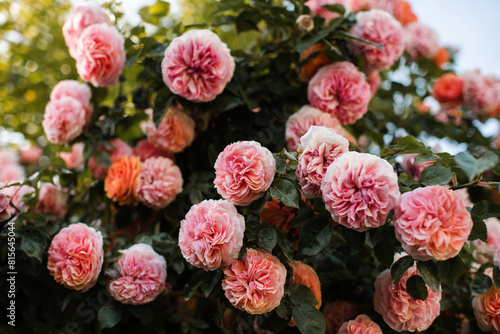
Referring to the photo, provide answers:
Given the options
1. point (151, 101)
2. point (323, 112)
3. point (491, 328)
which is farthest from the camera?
point (151, 101)

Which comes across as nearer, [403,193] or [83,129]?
Result: [403,193]

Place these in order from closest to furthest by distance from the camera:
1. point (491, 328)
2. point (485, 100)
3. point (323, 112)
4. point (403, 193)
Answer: point (403, 193) → point (491, 328) → point (323, 112) → point (485, 100)

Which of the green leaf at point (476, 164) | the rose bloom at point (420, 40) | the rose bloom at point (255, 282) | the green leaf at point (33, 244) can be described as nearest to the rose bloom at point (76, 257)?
the green leaf at point (33, 244)

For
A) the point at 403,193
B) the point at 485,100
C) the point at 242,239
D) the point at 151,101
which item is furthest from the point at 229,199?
the point at 485,100

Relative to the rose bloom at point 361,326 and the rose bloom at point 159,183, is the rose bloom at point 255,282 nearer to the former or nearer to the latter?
the rose bloom at point 361,326

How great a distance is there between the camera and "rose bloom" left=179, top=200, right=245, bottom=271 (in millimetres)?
595

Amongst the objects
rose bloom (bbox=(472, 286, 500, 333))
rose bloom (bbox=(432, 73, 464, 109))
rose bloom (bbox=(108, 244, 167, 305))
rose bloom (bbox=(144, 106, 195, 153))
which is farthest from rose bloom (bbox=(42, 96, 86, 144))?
rose bloom (bbox=(432, 73, 464, 109))

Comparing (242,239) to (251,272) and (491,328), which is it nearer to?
(251,272)

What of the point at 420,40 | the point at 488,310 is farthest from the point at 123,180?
the point at 420,40

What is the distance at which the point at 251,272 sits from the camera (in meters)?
0.61

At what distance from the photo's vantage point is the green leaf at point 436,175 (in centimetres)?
58

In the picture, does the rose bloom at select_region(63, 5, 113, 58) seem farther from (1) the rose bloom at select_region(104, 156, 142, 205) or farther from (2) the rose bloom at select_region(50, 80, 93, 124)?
(1) the rose bloom at select_region(104, 156, 142, 205)

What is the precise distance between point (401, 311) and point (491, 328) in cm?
21

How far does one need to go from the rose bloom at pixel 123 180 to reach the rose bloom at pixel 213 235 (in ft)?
1.01
